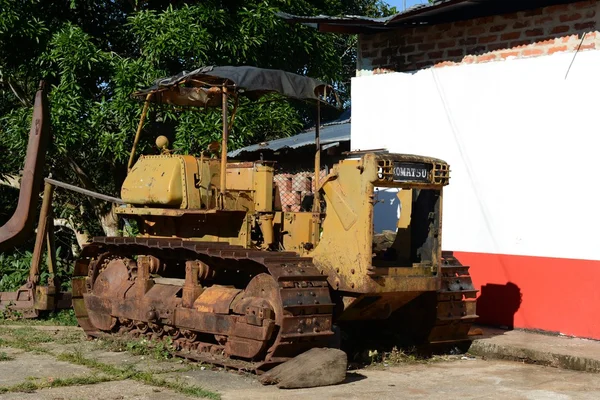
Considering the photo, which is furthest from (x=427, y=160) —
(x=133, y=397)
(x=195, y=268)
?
(x=133, y=397)

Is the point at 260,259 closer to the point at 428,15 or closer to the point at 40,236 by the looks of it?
the point at 428,15

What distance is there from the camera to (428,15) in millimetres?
11555

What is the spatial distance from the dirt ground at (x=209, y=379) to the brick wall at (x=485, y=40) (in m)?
4.06

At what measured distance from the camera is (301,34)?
16719 millimetres

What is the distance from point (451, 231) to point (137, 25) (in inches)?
268

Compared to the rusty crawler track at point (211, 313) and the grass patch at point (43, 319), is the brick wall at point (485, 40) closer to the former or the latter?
the rusty crawler track at point (211, 313)

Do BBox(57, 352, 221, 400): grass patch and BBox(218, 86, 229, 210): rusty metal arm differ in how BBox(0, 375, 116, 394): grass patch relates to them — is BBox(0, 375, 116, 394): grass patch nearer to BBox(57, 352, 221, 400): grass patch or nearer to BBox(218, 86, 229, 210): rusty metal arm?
BBox(57, 352, 221, 400): grass patch

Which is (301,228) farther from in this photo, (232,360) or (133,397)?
(133,397)

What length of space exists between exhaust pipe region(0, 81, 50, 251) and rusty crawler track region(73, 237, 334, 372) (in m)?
4.77

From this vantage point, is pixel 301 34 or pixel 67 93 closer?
pixel 67 93

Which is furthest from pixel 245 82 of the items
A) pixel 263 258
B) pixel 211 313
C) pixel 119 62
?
pixel 119 62

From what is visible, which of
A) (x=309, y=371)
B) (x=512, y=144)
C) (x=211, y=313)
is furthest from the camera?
(x=512, y=144)

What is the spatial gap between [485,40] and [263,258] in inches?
198

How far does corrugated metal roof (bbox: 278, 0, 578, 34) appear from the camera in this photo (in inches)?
427
